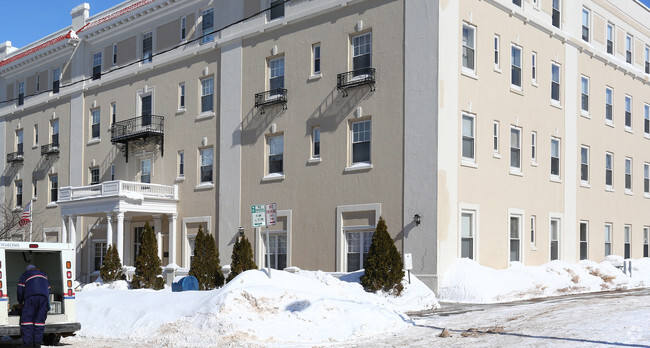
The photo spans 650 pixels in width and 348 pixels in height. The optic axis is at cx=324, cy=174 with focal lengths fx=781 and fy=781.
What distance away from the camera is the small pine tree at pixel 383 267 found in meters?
24.0

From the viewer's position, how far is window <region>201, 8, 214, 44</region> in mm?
35906

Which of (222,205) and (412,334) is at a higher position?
(222,205)

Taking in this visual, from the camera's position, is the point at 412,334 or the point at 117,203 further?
the point at 117,203

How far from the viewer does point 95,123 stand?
A: 139ft

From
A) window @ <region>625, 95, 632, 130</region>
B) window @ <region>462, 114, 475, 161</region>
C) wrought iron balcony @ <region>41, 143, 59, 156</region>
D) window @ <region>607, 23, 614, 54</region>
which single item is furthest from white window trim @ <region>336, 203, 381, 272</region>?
wrought iron balcony @ <region>41, 143, 59, 156</region>

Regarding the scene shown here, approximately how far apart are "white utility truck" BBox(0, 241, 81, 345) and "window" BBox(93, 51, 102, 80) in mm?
26859

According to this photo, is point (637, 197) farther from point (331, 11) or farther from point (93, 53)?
point (93, 53)

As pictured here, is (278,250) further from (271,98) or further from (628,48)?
(628,48)

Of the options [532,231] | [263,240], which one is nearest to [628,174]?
[532,231]

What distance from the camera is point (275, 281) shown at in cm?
1959

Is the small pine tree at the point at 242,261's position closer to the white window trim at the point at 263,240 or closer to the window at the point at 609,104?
the white window trim at the point at 263,240

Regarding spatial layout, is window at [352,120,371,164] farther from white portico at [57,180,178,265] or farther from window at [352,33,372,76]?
white portico at [57,180,178,265]

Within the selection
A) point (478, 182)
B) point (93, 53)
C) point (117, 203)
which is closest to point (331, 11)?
point (478, 182)

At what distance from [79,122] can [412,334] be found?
32.0 meters
